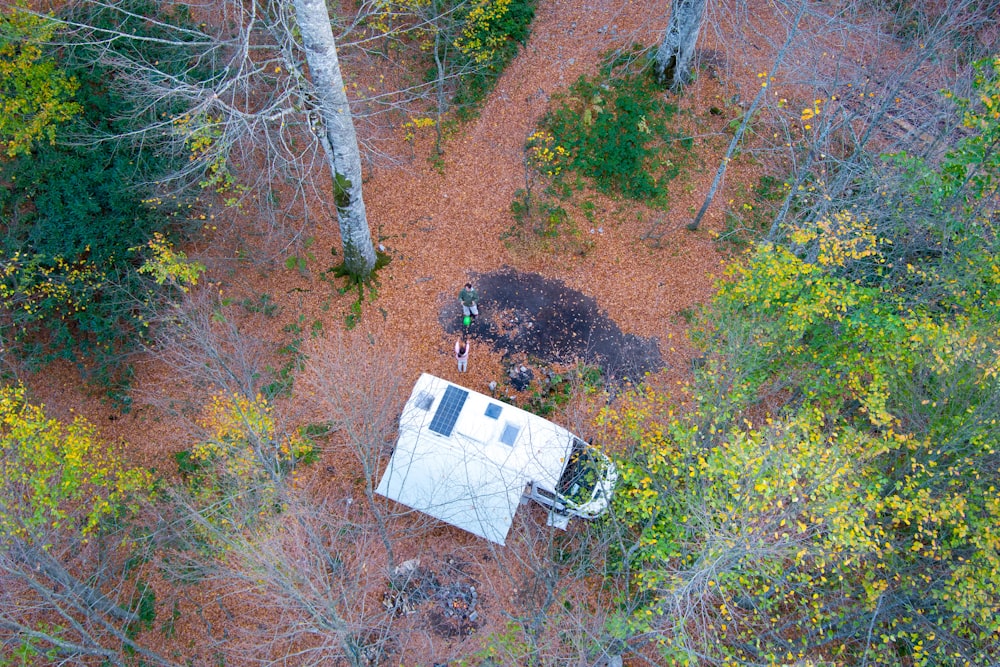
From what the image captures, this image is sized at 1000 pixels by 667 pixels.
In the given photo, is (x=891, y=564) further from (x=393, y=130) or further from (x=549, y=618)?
(x=393, y=130)

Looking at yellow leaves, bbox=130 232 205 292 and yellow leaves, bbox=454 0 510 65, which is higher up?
yellow leaves, bbox=454 0 510 65

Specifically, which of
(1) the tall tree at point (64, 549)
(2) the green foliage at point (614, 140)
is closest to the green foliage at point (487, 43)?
(2) the green foliage at point (614, 140)

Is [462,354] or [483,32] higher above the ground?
[483,32]

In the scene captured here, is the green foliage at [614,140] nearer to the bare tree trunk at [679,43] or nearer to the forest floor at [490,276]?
the forest floor at [490,276]

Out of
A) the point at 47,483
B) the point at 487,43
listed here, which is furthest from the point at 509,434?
the point at 487,43

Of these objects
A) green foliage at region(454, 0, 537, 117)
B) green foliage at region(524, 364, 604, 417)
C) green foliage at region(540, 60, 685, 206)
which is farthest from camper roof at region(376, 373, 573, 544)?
green foliage at region(454, 0, 537, 117)

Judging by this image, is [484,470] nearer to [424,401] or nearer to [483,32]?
[424,401]

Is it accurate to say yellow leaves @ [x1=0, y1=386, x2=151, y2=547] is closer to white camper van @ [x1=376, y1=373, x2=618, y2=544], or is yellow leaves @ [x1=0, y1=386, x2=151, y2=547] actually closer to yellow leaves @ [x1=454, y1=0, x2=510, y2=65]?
white camper van @ [x1=376, y1=373, x2=618, y2=544]
